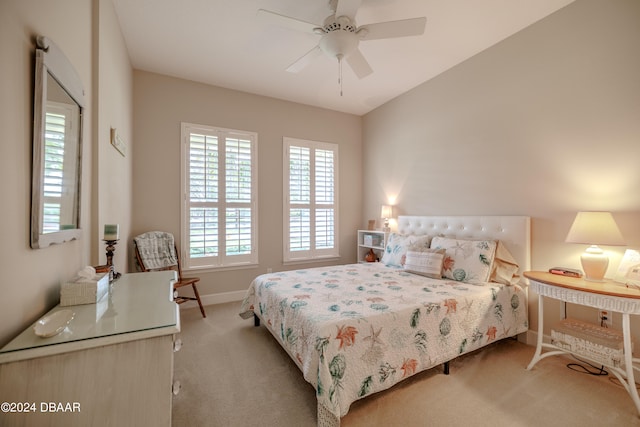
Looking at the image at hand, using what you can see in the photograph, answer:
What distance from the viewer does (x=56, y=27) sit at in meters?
1.33

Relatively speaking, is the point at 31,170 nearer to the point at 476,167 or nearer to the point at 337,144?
the point at 476,167

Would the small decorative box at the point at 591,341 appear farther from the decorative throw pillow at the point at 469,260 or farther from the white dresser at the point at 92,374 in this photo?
the white dresser at the point at 92,374

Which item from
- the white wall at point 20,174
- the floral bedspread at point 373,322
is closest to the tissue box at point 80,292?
the white wall at point 20,174

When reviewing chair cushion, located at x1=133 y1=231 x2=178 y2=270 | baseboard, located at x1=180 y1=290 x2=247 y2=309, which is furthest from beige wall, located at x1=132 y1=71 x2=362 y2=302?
chair cushion, located at x1=133 y1=231 x2=178 y2=270

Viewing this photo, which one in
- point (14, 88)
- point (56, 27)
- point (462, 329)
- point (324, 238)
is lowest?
point (462, 329)

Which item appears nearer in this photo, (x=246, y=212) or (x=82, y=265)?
(x=82, y=265)

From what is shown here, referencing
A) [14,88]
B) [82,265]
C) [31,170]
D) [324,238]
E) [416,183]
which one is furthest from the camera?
[324,238]

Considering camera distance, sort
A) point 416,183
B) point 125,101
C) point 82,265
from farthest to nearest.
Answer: point 416,183 → point 125,101 → point 82,265

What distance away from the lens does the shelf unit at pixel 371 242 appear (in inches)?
164

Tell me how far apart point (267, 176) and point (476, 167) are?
279 centimetres

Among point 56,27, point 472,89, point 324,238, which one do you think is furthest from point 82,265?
point 472,89

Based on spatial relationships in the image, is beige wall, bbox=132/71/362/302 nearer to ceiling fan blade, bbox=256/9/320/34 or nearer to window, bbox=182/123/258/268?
window, bbox=182/123/258/268

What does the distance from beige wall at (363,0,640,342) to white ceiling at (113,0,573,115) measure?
274 millimetres

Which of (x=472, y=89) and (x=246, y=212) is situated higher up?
(x=472, y=89)
